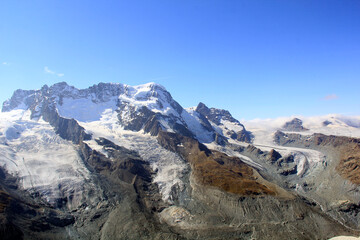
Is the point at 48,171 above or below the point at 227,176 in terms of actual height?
above

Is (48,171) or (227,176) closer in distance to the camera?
(227,176)

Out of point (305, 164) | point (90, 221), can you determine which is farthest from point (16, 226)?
point (305, 164)

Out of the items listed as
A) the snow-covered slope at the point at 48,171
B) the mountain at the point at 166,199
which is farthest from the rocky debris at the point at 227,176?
the snow-covered slope at the point at 48,171

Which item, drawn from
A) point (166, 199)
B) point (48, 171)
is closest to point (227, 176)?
point (166, 199)

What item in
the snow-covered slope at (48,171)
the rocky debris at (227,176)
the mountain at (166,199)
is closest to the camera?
the mountain at (166,199)

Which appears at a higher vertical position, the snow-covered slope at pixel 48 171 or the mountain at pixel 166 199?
the snow-covered slope at pixel 48 171

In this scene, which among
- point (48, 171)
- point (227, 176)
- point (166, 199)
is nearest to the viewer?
point (166, 199)

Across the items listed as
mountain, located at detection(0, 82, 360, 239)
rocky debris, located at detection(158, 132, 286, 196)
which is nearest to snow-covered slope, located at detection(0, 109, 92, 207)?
mountain, located at detection(0, 82, 360, 239)

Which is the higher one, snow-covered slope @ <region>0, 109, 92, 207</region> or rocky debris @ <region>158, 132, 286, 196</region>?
snow-covered slope @ <region>0, 109, 92, 207</region>

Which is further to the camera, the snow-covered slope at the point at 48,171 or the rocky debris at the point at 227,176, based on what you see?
the snow-covered slope at the point at 48,171

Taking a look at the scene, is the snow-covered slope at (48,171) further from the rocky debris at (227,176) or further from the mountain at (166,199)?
the rocky debris at (227,176)

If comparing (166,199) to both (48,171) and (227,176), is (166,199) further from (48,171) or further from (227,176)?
(48,171)

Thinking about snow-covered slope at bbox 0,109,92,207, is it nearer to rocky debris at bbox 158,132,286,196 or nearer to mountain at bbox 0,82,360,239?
mountain at bbox 0,82,360,239
